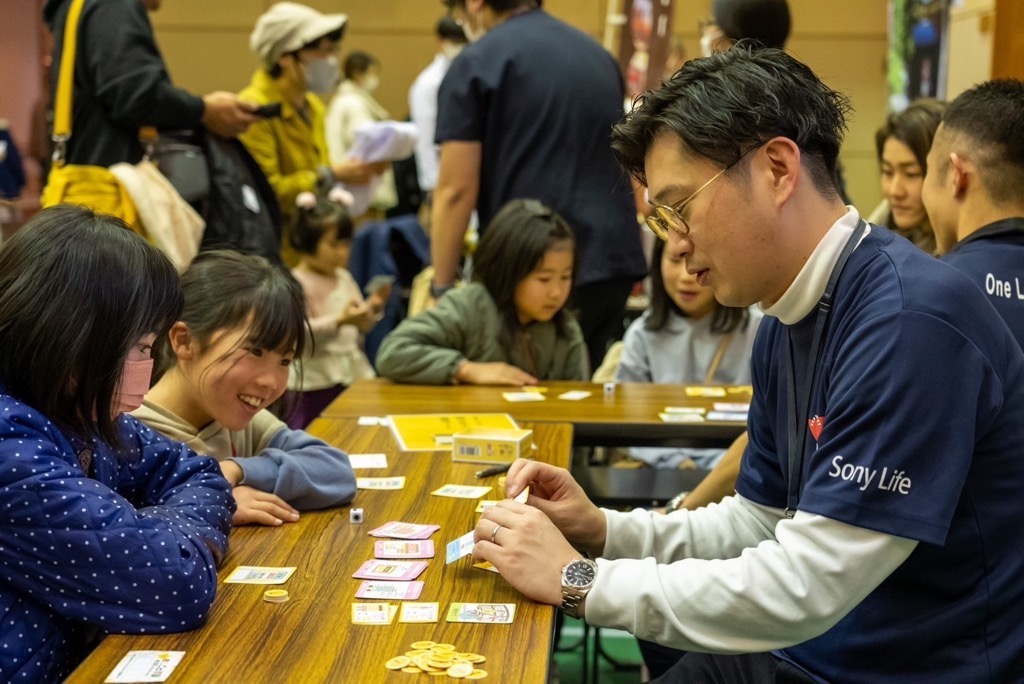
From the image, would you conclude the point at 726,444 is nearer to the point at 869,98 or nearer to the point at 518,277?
the point at 518,277

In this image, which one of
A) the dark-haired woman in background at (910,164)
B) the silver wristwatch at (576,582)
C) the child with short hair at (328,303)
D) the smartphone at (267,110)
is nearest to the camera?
the silver wristwatch at (576,582)

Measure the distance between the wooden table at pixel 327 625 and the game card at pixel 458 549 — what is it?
0.01 meters

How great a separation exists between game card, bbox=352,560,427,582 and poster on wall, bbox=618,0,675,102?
5847 mm

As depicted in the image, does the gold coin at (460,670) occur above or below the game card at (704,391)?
above

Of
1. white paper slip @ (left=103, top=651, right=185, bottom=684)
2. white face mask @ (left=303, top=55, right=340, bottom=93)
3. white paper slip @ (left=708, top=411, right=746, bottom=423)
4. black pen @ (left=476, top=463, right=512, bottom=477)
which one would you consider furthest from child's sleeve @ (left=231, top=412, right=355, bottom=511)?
white face mask @ (left=303, top=55, right=340, bottom=93)

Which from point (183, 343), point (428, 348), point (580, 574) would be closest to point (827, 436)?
point (580, 574)

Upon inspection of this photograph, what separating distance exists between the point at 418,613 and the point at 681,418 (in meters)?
1.61

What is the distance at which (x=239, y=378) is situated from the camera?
6.91ft

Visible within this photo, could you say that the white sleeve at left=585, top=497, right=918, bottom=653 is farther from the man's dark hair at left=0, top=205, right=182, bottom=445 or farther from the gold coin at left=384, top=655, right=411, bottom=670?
the man's dark hair at left=0, top=205, right=182, bottom=445

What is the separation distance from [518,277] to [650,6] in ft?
14.0

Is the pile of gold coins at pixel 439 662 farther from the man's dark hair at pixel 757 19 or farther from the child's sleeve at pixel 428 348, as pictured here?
the man's dark hair at pixel 757 19

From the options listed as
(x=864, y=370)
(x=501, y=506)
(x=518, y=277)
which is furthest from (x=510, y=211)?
(x=864, y=370)

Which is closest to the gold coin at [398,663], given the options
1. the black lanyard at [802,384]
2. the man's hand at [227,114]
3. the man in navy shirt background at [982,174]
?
the black lanyard at [802,384]

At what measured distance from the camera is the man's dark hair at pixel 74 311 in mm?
1446
